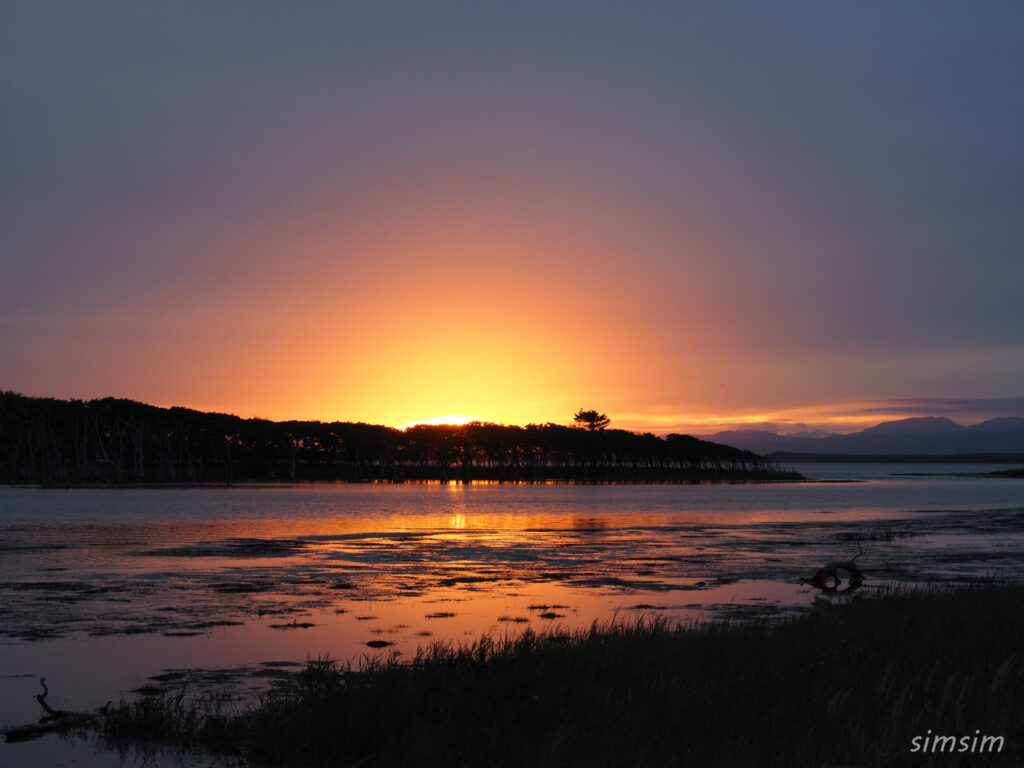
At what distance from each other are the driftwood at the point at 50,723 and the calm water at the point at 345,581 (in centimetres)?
43

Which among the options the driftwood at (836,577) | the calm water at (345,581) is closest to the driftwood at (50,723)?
the calm water at (345,581)

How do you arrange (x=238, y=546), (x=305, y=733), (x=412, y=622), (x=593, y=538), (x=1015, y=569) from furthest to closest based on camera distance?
(x=593, y=538)
(x=238, y=546)
(x=1015, y=569)
(x=412, y=622)
(x=305, y=733)

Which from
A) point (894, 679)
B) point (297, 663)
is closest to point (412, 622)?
point (297, 663)

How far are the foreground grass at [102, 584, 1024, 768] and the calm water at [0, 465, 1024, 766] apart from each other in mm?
1974

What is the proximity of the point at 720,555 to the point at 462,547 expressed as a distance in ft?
42.8

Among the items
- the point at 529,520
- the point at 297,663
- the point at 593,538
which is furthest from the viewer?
the point at 529,520

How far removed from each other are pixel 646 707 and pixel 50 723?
9208 millimetres

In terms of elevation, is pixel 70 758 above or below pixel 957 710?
below

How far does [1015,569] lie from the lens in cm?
3412

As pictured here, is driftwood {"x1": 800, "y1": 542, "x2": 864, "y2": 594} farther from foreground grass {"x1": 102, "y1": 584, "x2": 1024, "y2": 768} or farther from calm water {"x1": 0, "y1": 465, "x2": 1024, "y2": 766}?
foreground grass {"x1": 102, "y1": 584, "x2": 1024, "y2": 768}

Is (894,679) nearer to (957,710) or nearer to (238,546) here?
(957,710)

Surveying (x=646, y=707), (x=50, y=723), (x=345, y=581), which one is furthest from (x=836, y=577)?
(x=50, y=723)

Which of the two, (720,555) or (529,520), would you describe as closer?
(720,555)

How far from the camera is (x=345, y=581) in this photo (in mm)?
32250
